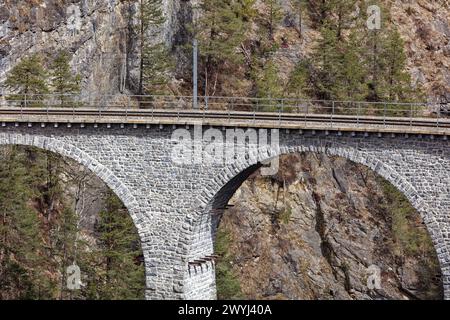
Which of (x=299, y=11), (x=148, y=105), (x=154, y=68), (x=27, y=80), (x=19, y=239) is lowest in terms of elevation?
(x=19, y=239)

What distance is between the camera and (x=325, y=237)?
55.9m

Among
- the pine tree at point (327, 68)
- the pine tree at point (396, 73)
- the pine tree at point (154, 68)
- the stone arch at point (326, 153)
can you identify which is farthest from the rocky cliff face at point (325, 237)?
the stone arch at point (326, 153)

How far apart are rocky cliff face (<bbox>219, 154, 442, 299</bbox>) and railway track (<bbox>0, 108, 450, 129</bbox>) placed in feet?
56.3

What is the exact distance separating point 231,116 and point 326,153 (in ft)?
17.9

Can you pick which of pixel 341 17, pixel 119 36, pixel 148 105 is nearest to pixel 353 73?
pixel 341 17

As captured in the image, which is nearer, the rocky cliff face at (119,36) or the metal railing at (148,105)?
the metal railing at (148,105)

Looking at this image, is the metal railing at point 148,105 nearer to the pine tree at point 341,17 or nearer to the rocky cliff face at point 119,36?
the rocky cliff face at point 119,36

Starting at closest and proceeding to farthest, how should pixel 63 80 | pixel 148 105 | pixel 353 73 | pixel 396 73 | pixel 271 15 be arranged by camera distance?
pixel 63 80 → pixel 148 105 → pixel 353 73 → pixel 396 73 → pixel 271 15

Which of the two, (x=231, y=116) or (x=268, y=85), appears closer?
(x=231, y=116)

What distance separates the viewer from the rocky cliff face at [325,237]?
54.2m

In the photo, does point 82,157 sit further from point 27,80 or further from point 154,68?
point 154,68

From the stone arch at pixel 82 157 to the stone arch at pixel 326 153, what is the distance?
125 inches

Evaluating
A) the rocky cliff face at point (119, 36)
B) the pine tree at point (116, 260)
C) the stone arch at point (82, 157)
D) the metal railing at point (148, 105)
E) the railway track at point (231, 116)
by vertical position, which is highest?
the rocky cliff face at point (119, 36)
